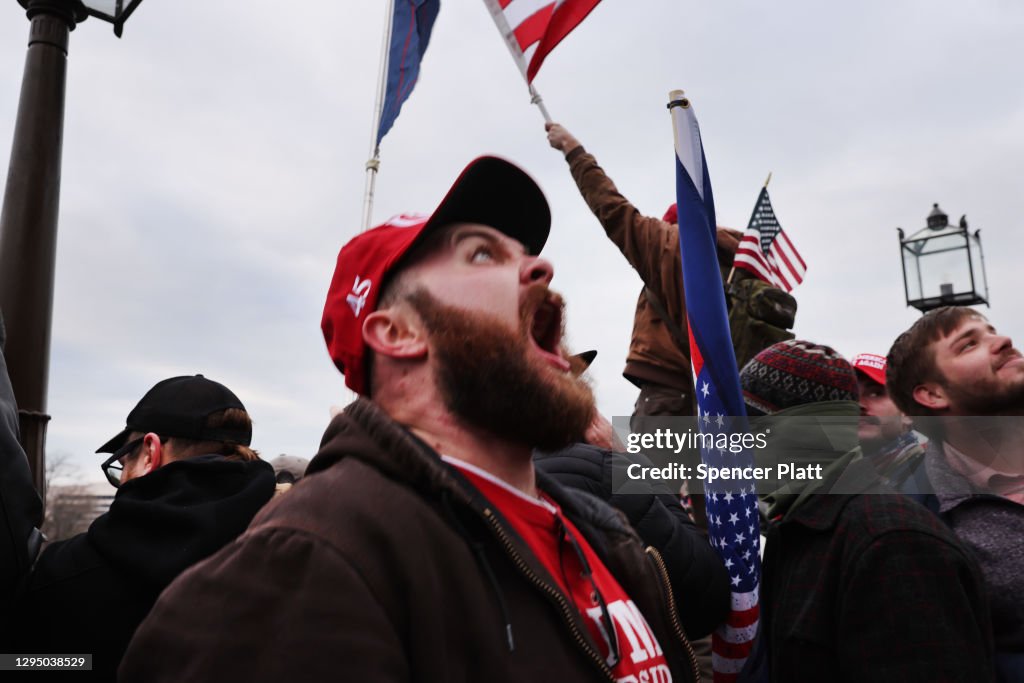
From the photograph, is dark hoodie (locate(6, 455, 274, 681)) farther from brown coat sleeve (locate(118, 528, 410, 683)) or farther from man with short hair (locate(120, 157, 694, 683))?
brown coat sleeve (locate(118, 528, 410, 683))

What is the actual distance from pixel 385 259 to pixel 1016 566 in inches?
83.5

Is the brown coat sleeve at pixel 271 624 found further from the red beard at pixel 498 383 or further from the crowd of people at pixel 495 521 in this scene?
the red beard at pixel 498 383

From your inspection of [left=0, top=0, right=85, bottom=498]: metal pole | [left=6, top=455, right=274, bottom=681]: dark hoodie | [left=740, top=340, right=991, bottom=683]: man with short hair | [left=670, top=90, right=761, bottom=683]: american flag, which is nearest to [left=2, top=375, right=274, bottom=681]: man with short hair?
[left=6, top=455, right=274, bottom=681]: dark hoodie

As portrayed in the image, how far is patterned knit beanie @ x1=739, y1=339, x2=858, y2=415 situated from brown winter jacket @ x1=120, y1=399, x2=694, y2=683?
1.55 m

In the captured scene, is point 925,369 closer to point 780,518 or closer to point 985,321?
point 985,321

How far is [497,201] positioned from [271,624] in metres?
1.25

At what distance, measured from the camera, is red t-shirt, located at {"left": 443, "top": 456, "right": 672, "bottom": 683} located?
1.59 meters

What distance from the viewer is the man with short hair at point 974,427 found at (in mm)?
2467

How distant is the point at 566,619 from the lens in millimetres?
1462

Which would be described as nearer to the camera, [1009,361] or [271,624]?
[271,624]

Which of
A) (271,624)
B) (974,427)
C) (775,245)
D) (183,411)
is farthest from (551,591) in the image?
(775,245)

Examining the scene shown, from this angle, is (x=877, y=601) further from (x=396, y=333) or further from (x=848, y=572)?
(x=396, y=333)

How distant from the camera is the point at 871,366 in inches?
205

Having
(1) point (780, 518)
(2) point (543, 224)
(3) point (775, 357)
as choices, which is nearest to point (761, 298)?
(3) point (775, 357)
